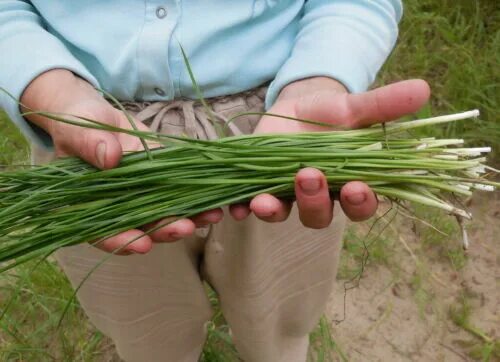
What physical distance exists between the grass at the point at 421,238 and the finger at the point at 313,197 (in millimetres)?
791

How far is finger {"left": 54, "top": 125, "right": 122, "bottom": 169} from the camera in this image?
0.83 m

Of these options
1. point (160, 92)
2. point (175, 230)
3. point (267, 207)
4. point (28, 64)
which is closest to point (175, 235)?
point (175, 230)

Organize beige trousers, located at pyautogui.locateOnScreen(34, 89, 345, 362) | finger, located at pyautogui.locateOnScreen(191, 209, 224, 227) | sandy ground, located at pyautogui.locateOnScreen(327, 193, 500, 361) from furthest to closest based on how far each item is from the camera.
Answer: sandy ground, located at pyautogui.locateOnScreen(327, 193, 500, 361), beige trousers, located at pyautogui.locateOnScreen(34, 89, 345, 362), finger, located at pyautogui.locateOnScreen(191, 209, 224, 227)

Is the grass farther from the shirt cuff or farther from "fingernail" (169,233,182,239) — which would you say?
"fingernail" (169,233,182,239)

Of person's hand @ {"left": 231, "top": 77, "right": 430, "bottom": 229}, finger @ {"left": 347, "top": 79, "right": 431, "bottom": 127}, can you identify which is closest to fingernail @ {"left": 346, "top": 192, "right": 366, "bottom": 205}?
person's hand @ {"left": 231, "top": 77, "right": 430, "bottom": 229}

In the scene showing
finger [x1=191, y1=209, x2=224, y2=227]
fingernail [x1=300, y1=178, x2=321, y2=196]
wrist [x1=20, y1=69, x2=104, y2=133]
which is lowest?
finger [x1=191, y1=209, x2=224, y2=227]

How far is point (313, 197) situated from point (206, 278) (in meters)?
0.44

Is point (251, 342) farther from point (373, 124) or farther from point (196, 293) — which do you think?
point (373, 124)

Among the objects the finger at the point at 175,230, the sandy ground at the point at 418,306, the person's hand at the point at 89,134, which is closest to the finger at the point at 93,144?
the person's hand at the point at 89,134

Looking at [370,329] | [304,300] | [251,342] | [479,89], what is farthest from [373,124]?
[479,89]

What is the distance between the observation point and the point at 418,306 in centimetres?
168

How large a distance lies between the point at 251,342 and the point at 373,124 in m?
0.55

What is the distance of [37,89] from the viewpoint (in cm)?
92

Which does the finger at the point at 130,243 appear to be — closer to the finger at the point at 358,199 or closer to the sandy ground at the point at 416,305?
the finger at the point at 358,199
